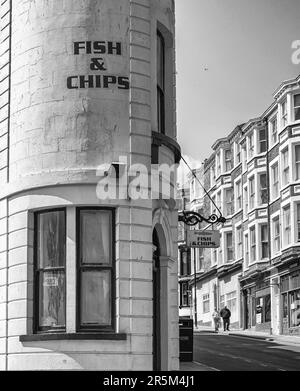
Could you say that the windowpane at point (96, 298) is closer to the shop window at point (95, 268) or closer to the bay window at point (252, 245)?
the shop window at point (95, 268)

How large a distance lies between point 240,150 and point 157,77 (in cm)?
4447

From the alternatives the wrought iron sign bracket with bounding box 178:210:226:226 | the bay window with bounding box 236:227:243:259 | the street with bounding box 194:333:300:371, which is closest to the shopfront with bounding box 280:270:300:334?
the street with bounding box 194:333:300:371

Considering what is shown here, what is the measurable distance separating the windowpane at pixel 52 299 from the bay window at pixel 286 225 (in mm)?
34162

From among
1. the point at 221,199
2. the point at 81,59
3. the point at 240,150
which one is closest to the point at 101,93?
the point at 81,59

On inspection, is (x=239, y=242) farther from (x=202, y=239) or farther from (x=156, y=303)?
(x=156, y=303)

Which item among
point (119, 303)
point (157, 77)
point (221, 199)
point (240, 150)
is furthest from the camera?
point (221, 199)

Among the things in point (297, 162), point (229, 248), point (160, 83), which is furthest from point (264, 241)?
point (160, 83)

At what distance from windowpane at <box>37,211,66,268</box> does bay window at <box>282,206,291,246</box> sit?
112 ft

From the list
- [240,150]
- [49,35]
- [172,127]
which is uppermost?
[240,150]

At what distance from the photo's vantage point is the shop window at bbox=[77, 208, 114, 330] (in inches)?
617

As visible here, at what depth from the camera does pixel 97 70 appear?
1619cm

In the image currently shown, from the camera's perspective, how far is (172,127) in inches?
714

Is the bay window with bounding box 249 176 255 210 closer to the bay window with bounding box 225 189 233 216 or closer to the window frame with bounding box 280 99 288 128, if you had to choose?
the window frame with bounding box 280 99 288 128

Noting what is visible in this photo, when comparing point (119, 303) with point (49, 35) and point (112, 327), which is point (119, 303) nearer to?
point (112, 327)
